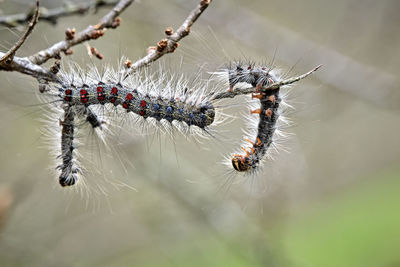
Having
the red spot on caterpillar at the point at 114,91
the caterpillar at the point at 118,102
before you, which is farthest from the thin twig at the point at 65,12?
the red spot on caterpillar at the point at 114,91

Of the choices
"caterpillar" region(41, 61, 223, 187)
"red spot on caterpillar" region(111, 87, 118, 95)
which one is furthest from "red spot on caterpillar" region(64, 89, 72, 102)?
"red spot on caterpillar" region(111, 87, 118, 95)

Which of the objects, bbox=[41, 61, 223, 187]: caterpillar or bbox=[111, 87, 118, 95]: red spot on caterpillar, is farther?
bbox=[111, 87, 118, 95]: red spot on caterpillar

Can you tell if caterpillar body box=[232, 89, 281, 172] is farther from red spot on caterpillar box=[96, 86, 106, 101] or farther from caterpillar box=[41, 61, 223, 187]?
red spot on caterpillar box=[96, 86, 106, 101]

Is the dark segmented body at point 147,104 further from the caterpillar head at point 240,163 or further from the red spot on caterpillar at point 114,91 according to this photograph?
the caterpillar head at point 240,163

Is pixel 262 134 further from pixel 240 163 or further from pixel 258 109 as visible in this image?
pixel 240 163

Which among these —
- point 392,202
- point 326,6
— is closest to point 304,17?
point 326,6

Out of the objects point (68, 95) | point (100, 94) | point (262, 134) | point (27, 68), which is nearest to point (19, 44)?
point (27, 68)

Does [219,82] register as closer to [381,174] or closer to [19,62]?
[19,62]
